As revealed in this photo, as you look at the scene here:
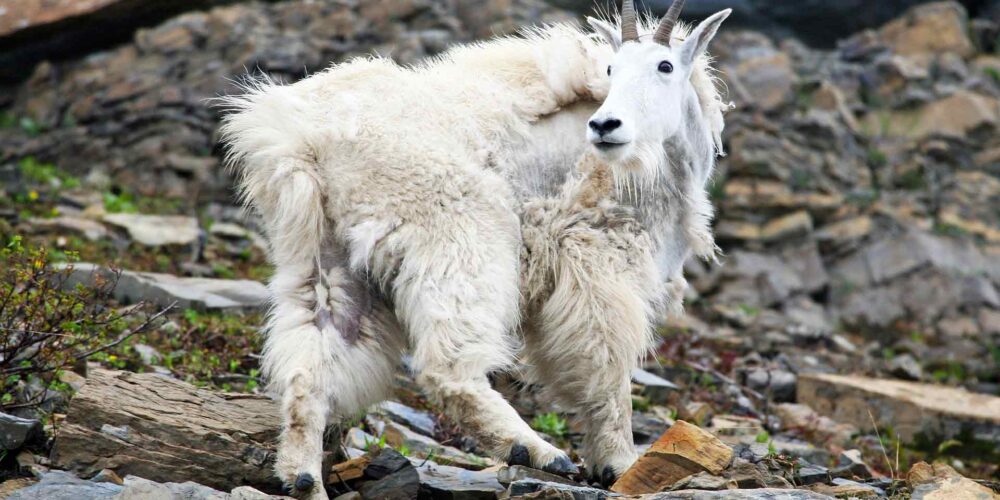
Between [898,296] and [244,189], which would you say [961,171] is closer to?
[898,296]

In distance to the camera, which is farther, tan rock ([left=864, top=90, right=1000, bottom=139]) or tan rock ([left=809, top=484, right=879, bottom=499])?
tan rock ([left=864, top=90, right=1000, bottom=139])

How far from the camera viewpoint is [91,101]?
1517 cm

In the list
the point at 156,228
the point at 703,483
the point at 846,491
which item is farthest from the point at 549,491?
the point at 156,228

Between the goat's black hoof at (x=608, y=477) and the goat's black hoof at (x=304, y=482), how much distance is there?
1.53m

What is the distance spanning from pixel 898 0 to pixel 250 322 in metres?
15.3

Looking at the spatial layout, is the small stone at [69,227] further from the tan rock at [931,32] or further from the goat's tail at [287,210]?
the tan rock at [931,32]

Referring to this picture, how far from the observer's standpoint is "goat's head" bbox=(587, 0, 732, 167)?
4973 mm

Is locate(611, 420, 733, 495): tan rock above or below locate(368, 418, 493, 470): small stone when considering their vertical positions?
above

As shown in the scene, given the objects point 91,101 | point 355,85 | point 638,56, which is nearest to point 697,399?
point 638,56

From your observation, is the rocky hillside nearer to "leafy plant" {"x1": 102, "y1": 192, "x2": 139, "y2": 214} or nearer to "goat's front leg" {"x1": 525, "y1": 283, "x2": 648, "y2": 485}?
"leafy plant" {"x1": 102, "y1": 192, "x2": 139, "y2": 214}

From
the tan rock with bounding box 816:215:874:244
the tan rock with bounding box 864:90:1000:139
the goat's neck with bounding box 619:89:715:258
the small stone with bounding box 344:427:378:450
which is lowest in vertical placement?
the tan rock with bounding box 816:215:874:244

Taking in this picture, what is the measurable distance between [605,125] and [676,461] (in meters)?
1.74

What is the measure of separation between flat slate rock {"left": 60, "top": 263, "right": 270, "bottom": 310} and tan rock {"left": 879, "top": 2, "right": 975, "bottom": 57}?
13978 millimetres

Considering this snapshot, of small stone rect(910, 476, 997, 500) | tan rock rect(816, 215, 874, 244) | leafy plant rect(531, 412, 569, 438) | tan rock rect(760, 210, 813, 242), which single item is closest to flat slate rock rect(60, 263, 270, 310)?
leafy plant rect(531, 412, 569, 438)
